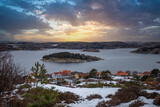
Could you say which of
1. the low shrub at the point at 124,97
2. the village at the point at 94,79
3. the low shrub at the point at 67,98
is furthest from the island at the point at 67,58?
the low shrub at the point at 124,97

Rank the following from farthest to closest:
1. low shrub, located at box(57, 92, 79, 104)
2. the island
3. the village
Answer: the island, the village, low shrub, located at box(57, 92, 79, 104)

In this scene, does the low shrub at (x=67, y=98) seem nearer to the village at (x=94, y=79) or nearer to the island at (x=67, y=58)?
the village at (x=94, y=79)

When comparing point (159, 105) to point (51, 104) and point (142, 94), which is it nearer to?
point (142, 94)

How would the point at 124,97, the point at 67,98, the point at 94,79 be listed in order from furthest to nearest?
the point at 94,79 < the point at 67,98 < the point at 124,97

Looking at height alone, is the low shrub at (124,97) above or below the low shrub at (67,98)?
above

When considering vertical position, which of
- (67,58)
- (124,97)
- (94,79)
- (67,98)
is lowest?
(67,58)

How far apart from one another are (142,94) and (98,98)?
8.43 feet

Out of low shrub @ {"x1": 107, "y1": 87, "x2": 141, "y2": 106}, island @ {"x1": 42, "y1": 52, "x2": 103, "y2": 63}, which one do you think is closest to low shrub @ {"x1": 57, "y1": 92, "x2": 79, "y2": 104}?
low shrub @ {"x1": 107, "y1": 87, "x2": 141, "y2": 106}

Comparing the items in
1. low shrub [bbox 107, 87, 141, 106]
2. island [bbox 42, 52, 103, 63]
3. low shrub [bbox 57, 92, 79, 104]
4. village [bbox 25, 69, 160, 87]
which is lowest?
island [bbox 42, 52, 103, 63]

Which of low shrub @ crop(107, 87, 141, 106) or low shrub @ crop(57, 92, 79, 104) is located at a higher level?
low shrub @ crop(107, 87, 141, 106)

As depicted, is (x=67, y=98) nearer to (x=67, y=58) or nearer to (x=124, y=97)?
(x=124, y=97)

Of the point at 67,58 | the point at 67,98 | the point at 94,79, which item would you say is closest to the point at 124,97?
the point at 67,98

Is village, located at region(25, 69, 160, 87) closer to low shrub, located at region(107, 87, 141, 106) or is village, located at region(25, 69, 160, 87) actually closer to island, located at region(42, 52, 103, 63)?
low shrub, located at region(107, 87, 141, 106)

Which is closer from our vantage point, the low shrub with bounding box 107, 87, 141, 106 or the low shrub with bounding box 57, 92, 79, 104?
the low shrub with bounding box 107, 87, 141, 106
